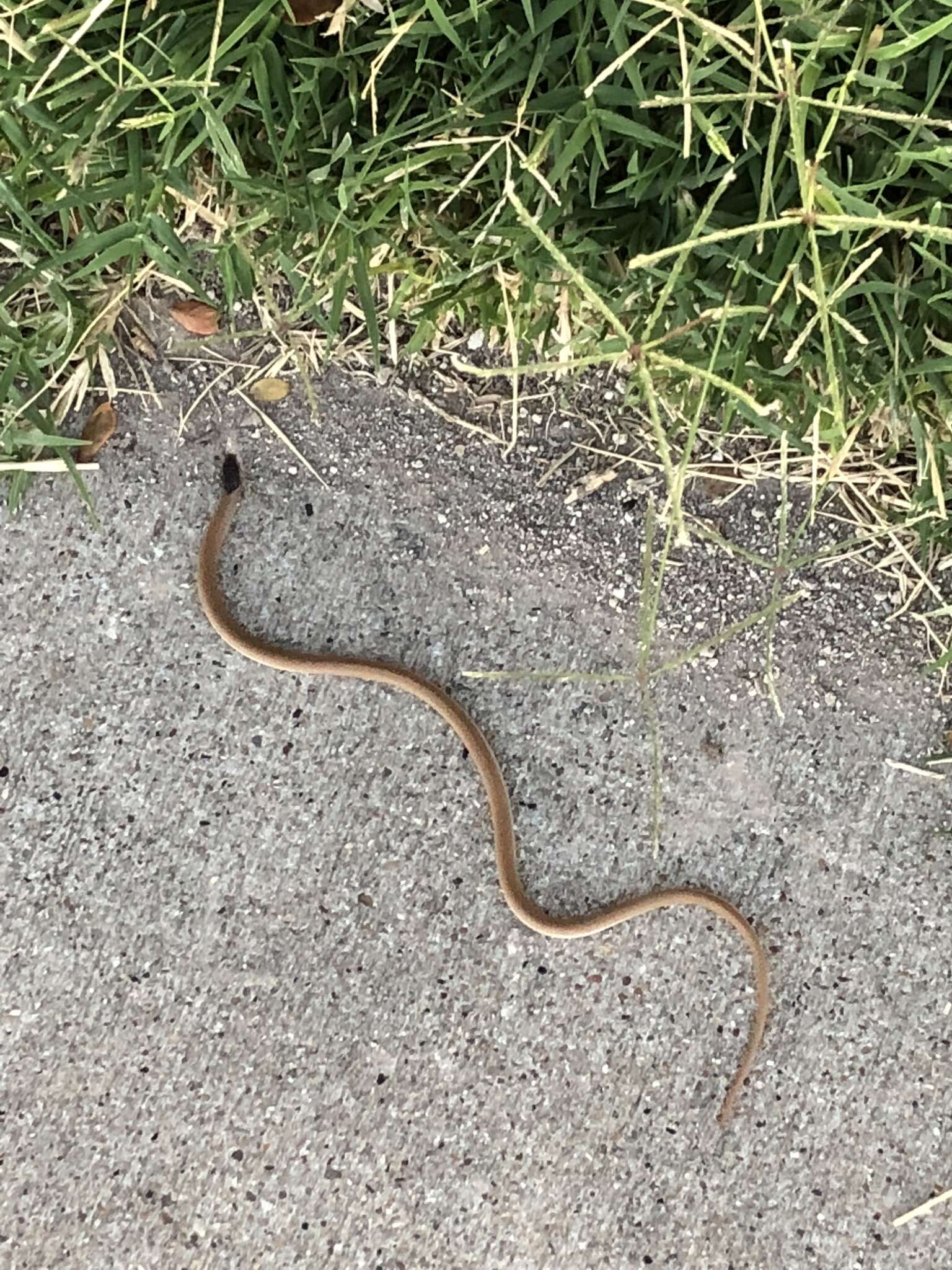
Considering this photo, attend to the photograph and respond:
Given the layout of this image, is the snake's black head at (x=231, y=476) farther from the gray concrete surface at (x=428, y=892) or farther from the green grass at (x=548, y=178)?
the green grass at (x=548, y=178)

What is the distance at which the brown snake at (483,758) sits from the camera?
6.31 ft

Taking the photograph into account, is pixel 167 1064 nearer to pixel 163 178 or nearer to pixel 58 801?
pixel 58 801

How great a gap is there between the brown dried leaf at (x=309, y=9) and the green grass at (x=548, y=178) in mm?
35

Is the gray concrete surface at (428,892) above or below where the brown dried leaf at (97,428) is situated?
below

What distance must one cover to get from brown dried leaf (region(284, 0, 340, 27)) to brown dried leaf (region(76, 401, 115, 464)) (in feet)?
2.55

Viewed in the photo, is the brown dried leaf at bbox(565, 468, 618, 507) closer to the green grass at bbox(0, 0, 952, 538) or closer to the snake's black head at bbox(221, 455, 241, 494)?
the green grass at bbox(0, 0, 952, 538)

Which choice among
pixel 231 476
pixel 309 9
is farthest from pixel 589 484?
pixel 309 9

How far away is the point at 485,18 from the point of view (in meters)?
1.50

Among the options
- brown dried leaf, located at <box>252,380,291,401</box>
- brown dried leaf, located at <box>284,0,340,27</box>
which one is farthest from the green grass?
brown dried leaf, located at <box>252,380,291,401</box>

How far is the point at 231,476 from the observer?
1.92 m

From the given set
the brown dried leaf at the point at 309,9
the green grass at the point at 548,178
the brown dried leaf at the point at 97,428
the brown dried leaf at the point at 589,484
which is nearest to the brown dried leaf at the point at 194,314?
the green grass at the point at 548,178

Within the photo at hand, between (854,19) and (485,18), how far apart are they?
568mm

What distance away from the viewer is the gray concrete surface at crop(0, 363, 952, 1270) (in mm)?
1963

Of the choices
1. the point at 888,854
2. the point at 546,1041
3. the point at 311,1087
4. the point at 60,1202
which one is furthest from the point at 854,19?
the point at 60,1202
